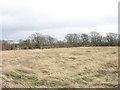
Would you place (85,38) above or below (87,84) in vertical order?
above

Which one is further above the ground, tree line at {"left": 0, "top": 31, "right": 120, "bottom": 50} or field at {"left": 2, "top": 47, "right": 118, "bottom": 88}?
tree line at {"left": 0, "top": 31, "right": 120, "bottom": 50}

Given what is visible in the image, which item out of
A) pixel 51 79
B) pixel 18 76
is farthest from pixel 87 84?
pixel 18 76

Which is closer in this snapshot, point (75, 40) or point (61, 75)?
point (61, 75)

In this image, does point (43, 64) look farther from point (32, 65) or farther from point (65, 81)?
point (65, 81)

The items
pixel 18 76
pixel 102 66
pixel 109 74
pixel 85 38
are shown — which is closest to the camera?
pixel 18 76

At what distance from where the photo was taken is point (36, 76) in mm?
6793

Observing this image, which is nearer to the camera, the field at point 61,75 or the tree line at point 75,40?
the field at point 61,75

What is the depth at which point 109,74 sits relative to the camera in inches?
283

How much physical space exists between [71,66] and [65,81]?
227cm

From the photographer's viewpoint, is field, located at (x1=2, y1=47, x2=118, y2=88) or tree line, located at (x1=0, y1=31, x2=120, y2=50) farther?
tree line, located at (x1=0, y1=31, x2=120, y2=50)

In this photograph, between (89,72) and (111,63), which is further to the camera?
(111,63)

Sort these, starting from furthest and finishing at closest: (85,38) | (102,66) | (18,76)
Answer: (85,38), (102,66), (18,76)

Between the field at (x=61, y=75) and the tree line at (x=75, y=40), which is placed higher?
the tree line at (x=75, y=40)

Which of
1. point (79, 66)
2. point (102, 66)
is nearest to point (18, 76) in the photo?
point (79, 66)
